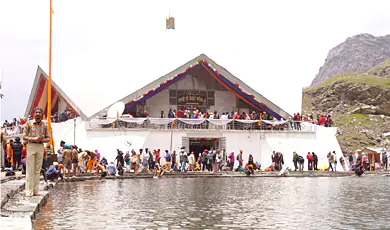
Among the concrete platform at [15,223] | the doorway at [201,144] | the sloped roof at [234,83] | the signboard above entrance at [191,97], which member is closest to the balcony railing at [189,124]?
the doorway at [201,144]

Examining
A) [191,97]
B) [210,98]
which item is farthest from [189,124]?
[210,98]

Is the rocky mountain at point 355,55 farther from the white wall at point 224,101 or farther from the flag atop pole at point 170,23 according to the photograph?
the white wall at point 224,101

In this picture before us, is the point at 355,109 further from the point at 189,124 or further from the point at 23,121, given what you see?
the point at 23,121

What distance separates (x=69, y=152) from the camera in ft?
63.1

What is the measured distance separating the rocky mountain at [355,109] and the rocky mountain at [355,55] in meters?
98.1

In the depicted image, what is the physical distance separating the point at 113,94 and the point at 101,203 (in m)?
24.1

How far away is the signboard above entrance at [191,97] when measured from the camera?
37.2 meters

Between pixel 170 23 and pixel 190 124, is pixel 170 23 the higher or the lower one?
the higher one

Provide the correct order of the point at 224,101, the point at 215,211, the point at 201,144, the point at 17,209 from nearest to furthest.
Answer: the point at 17,209
the point at 215,211
the point at 201,144
the point at 224,101

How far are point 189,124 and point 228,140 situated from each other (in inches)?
98.5

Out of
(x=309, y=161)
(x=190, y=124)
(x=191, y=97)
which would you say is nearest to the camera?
(x=309, y=161)

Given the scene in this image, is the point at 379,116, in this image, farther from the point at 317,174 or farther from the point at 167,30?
the point at 317,174

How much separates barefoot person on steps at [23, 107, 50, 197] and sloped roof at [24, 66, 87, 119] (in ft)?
72.8

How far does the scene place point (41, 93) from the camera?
3984 centimetres
